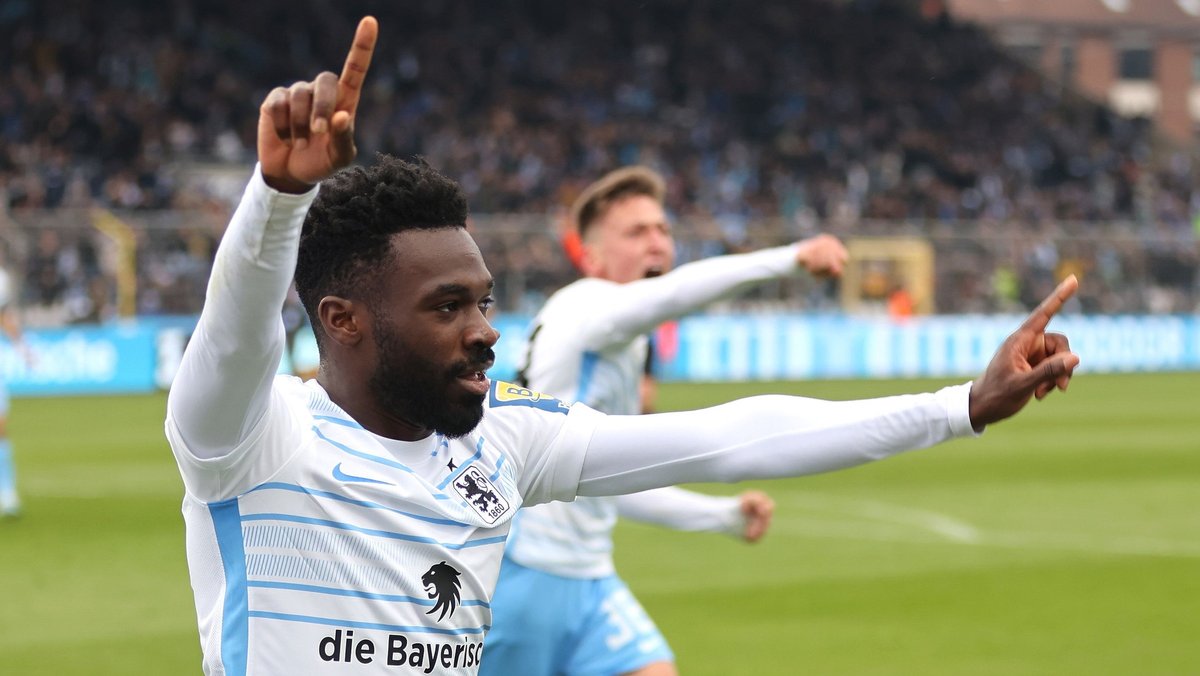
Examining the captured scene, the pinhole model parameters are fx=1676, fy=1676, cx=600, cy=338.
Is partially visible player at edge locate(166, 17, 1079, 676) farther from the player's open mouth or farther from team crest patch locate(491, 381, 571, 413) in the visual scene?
team crest patch locate(491, 381, 571, 413)

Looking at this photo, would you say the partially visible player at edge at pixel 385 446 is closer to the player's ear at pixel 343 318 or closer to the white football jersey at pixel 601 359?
the player's ear at pixel 343 318

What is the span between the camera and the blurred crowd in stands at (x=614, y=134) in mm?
27125

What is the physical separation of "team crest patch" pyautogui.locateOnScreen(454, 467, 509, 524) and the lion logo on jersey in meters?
0.13

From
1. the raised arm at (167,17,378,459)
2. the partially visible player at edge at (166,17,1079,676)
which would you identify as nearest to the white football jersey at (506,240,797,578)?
the partially visible player at edge at (166,17,1079,676)

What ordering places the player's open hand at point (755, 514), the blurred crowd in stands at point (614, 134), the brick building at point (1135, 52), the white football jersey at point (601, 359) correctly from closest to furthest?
1. the white football jersey at point (601, 359)
2. the player's open hand at point (755, 514)
3. the blurred crowd in stands at point (614, 134)
4. the brick building at point (1135, 52)

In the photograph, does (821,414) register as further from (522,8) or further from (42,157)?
(522,8)

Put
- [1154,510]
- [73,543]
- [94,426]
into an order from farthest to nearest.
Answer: [94,426]
[1154,510]
[73,543]

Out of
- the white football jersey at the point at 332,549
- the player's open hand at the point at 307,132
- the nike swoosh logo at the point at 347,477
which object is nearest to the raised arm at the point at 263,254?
the player's open hand at the point at 307,132

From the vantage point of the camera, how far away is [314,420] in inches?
115

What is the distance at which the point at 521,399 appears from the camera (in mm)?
3277

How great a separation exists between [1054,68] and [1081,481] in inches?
2380

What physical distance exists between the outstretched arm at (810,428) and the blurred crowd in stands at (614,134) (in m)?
21.6

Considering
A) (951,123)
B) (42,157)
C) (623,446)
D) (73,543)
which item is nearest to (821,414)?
(623,446)

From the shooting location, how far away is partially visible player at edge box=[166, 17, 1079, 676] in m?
2.78
